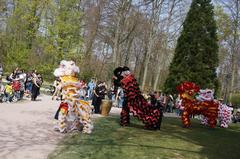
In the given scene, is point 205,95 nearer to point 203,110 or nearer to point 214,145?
point 203,110

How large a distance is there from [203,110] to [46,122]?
7.80 meters

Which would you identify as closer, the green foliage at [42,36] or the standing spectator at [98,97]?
the standing spectator at [98,97]

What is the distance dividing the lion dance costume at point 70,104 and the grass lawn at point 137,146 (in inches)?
21.2

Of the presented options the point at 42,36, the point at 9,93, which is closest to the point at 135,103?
the point at 9,93

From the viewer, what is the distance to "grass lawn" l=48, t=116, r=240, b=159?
10133 mm

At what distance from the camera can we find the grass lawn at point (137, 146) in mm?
10133

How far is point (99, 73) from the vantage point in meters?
49.0

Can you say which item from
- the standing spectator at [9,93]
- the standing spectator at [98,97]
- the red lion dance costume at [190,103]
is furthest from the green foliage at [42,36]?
the red lion dance costume at [190,103]

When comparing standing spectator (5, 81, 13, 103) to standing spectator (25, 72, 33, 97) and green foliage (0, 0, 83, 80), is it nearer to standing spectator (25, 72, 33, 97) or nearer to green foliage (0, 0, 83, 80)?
standing spectator (25, 72, 33, 97)

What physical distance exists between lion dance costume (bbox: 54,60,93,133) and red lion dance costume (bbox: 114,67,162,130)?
312cm

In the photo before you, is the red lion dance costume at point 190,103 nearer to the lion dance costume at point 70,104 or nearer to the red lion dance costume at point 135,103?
the red lion dance costume at point 135,103

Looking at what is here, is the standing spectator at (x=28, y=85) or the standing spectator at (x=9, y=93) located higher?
the standing spectator at (x=28, y=85)

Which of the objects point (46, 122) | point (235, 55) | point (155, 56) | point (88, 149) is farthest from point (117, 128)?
point (155, 56)

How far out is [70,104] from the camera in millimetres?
13250
